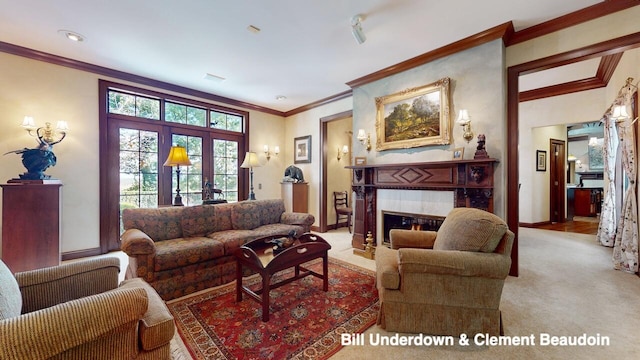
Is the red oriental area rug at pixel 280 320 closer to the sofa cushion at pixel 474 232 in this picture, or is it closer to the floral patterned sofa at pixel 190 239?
the floral patterned sofa at pixel 190 239

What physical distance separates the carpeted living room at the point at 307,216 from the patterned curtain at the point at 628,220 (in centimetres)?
3

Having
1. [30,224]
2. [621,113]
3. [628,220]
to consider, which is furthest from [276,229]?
[621,113]

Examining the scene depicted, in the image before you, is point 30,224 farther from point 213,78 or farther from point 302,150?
point 302,150

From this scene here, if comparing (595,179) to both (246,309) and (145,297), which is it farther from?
(145,297)

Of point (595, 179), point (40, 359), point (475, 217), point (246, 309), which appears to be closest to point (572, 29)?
point (475, 217)

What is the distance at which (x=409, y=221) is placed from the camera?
12.7 ft

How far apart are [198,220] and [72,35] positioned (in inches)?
104

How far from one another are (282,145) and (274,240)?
3952 mm

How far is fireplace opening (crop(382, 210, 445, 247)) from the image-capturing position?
11.7 feet

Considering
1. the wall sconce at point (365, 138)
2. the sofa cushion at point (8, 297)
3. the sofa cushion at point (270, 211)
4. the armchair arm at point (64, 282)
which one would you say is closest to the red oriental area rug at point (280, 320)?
the armchair arm at point (64, 282)

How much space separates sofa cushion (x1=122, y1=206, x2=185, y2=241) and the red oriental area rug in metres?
0.90

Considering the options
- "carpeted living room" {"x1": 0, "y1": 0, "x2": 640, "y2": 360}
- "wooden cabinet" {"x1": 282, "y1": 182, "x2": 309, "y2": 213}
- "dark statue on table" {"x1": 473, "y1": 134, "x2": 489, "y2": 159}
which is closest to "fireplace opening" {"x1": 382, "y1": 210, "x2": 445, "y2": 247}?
"carpeted living room" {"x1": 0, "y1": 0, "x2": 640, "y2": 360}

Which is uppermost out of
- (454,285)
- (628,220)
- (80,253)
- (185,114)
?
(185,114)

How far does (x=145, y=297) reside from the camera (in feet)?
3.84
